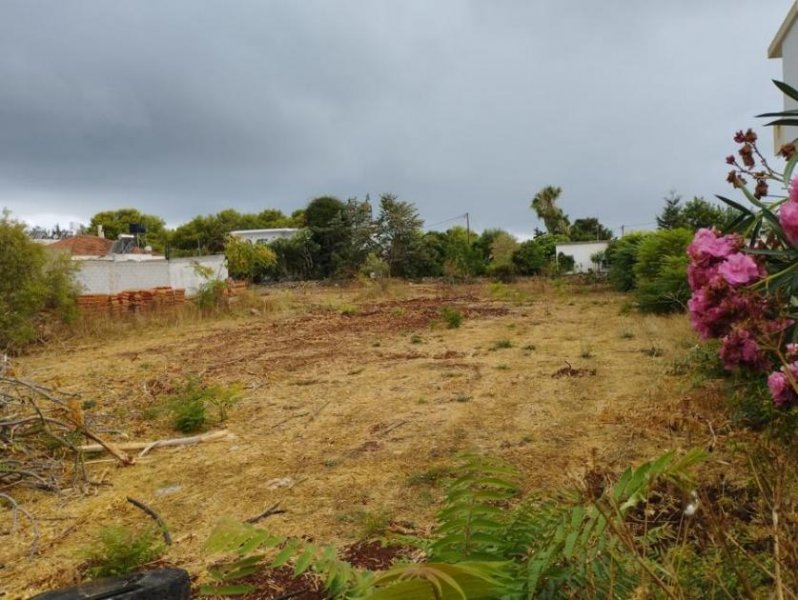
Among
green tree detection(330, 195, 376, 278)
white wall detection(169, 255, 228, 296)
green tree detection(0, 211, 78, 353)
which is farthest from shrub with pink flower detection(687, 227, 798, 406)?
green tree detection(330, 195, 376, 278)

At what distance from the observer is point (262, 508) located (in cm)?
324

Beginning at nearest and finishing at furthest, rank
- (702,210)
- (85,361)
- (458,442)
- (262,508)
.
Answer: (262,508)
(458,442)
(85,361)
(702,210)

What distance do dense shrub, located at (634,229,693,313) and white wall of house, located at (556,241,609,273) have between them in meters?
14.7

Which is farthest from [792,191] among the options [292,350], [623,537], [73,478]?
[292,350]

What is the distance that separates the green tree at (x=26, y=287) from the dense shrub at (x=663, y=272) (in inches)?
433

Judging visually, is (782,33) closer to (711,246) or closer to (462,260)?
(711,246)

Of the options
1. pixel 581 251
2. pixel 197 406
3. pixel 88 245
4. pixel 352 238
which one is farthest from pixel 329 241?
pixel 197 406

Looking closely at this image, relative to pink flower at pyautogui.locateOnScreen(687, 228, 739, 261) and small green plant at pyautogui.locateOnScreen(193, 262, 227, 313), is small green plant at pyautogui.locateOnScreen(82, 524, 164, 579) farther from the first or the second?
small green plant at pyautogui.locateOnScreen(193, 262, 227, 313)

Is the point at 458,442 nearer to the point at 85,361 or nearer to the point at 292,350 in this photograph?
the point at 292,350

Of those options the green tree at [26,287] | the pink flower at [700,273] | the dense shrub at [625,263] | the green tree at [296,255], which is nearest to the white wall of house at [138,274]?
the green tree at [26,287]

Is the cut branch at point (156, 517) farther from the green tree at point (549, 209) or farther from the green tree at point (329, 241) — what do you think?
the green tree at point (549, 209)

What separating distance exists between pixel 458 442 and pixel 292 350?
18.1ft

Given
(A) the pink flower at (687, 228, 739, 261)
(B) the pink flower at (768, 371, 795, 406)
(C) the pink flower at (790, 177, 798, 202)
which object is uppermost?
(C) the pink flower at (790, 177, 798, 202)

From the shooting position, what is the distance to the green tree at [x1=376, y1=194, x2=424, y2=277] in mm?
29859
